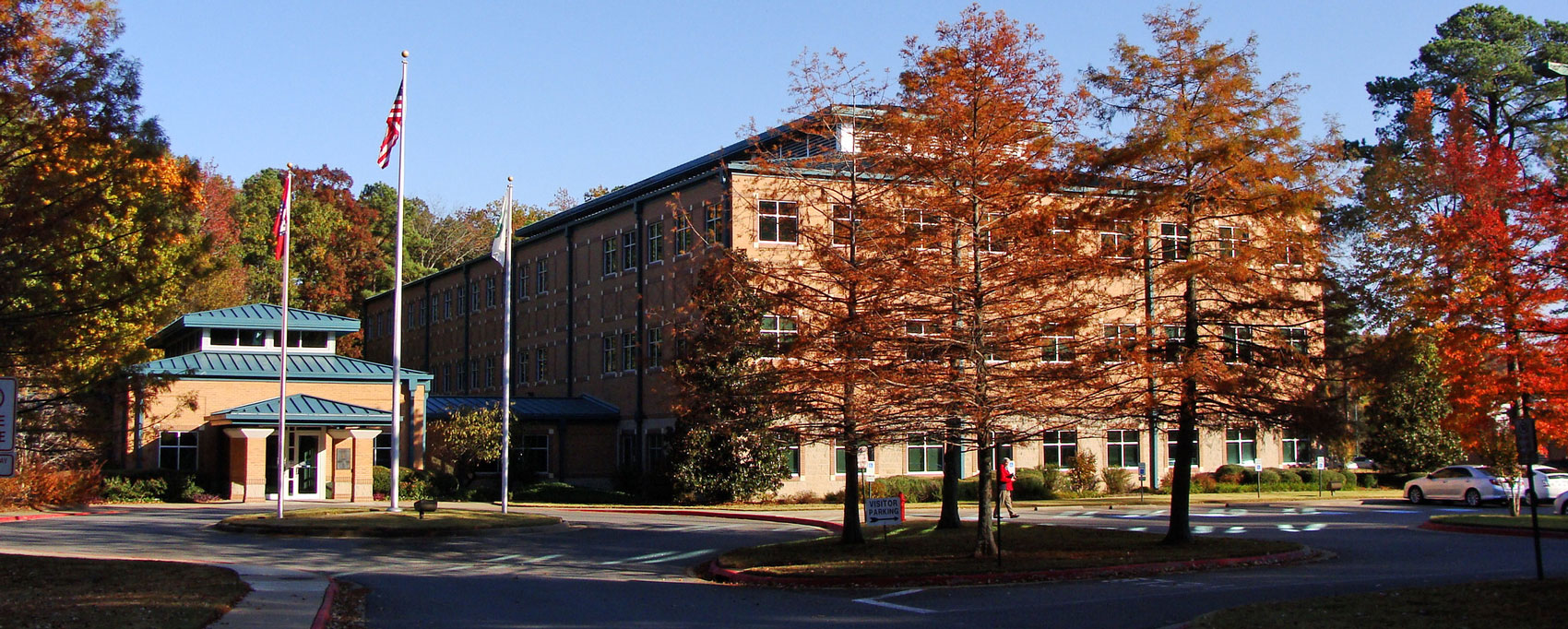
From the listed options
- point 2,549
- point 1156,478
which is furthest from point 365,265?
point 2,549

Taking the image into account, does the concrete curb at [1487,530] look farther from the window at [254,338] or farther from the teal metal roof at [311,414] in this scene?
the window at [254,338]

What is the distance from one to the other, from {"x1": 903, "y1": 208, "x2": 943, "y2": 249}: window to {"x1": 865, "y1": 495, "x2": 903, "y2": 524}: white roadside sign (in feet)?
14.7

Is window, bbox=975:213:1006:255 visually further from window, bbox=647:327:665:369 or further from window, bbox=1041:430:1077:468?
window, bbox=1041:430:1077:468

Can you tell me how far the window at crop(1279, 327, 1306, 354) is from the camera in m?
24.1

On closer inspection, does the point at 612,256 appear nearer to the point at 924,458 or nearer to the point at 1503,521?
the point at 924,458

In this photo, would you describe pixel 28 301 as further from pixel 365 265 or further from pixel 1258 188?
pixel 365 265

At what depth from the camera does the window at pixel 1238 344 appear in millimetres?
24562

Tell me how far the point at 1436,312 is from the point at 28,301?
93.4 ft

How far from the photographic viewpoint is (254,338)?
48.4 metres

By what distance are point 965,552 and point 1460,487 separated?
2670cm

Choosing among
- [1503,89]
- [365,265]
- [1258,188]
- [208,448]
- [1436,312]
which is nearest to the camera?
[1258,188]

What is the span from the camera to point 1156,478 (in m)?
50.6

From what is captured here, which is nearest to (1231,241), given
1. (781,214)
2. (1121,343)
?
(1121,343)

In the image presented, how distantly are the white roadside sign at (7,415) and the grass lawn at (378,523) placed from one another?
58.1 ft
